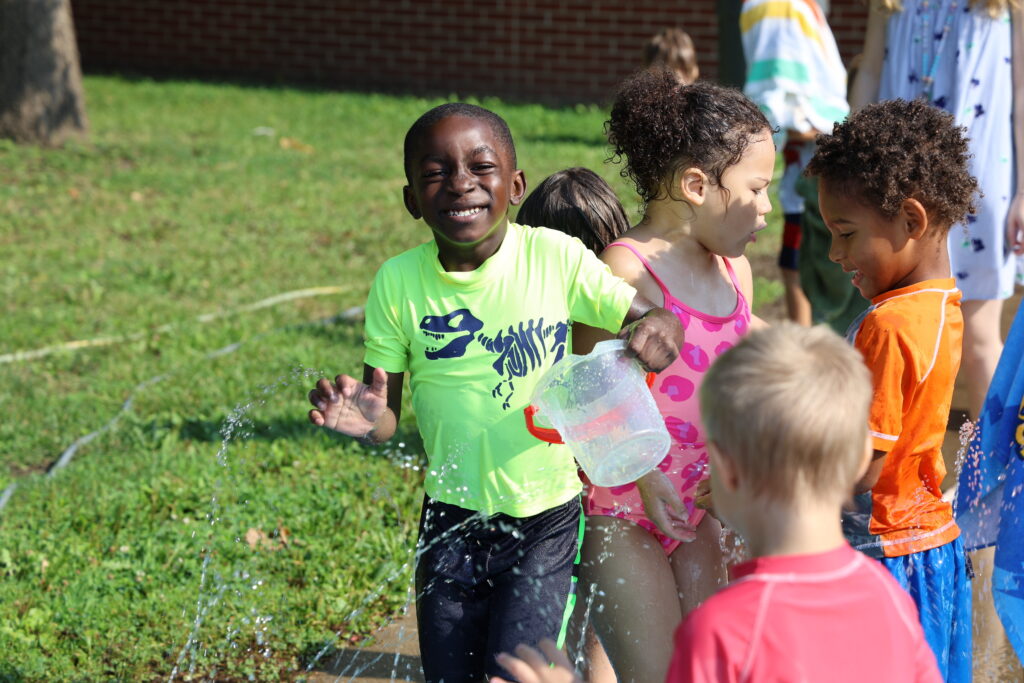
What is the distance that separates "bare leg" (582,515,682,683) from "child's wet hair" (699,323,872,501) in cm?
106

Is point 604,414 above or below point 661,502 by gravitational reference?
above

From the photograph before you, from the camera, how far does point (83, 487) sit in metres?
4.48

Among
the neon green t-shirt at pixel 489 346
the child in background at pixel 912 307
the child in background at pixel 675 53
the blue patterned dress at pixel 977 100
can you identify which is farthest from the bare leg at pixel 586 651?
the child in background at pixel 675 53

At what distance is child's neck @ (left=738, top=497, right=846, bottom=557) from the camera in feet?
5.39

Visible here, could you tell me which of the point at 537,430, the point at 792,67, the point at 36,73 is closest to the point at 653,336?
the point at 537,430

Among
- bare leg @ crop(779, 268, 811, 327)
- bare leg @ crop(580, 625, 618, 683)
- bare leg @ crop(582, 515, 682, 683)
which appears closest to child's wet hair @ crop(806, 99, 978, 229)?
bare leg @ crop(582, 515, 682, 683)

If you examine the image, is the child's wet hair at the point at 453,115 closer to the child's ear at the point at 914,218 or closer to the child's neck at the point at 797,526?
the child's ear at the point at 914,218

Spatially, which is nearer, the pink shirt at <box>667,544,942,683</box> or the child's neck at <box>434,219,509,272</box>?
the pink shirt at <box>667,544,942,683</box>

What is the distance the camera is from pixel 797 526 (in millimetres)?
1644

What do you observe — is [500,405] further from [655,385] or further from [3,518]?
[3,518]

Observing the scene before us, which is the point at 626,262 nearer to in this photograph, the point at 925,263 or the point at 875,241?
the point at 875,241

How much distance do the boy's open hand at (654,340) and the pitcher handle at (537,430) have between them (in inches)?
10.5

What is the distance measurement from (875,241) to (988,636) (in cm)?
127

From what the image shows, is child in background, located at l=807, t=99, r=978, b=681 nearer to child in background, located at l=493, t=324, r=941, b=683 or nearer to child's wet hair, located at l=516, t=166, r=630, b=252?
child's wet hair, located at l=516, t=166, r=630, b=252
